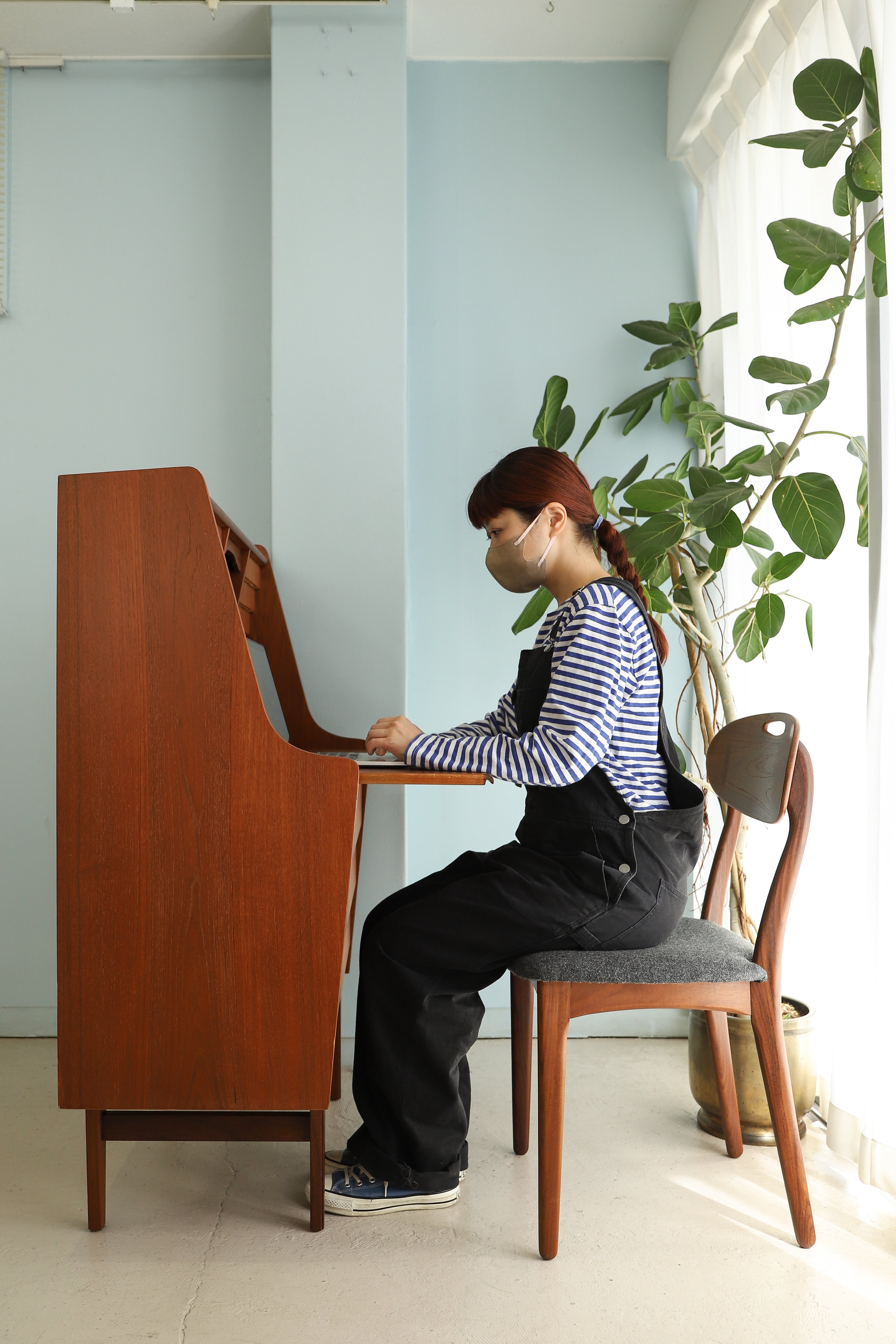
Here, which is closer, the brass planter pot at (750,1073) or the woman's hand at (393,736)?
the woman's hand at (393,736)

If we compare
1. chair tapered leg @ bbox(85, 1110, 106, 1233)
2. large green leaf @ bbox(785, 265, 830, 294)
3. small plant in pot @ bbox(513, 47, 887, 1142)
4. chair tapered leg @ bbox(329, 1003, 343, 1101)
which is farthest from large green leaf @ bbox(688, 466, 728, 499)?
chair tapered leg @ bbox(85, 1110, 106, 1233)

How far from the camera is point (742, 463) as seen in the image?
174 centimetres

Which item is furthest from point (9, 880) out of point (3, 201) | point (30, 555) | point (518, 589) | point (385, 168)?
point (385, 168)

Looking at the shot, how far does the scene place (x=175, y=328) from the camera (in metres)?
2.46

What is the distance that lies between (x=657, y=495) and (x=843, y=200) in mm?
582

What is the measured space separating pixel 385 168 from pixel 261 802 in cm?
162

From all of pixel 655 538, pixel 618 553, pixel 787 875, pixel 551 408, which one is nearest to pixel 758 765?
pixel 787 875

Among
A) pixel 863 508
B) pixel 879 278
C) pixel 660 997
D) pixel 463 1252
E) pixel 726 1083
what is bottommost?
pixel 463 1252

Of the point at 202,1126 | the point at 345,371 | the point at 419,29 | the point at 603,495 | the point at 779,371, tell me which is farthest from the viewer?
the point at 419,29

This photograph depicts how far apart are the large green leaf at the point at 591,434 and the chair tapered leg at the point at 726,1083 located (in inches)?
Answer: 48.6

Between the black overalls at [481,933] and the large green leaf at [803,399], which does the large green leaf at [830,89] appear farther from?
the black overalls at [481,933]

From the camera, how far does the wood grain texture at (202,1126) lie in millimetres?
1481

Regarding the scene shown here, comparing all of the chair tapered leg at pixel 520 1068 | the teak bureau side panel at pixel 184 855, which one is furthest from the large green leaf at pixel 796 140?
the chair tapered leg at pixel 520 1068

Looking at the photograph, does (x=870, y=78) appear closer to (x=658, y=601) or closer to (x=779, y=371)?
(x=779, y=371)
